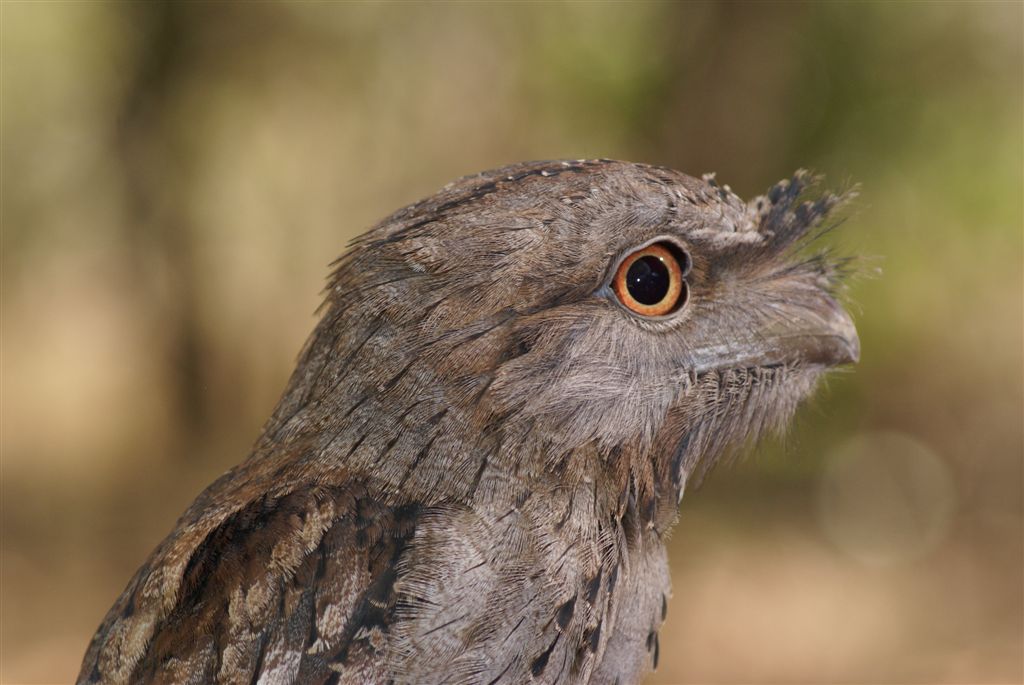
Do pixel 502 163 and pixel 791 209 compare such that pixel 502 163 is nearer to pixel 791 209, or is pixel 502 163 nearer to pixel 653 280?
pixel 791 209

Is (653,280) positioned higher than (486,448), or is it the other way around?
(653,280)

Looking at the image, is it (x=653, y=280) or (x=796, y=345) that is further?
(x=796, y=345)

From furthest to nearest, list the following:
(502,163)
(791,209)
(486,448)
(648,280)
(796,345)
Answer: (502,163)
(791,209)
(796,345)
(648,280)
(486,448)

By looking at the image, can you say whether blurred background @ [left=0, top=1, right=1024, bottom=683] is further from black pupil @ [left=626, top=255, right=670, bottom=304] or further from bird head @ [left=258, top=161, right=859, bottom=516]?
black pupil @ [left=626, top=255, right=670, bottom=304]

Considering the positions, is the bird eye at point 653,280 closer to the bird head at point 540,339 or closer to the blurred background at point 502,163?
the bird head at point 540,339

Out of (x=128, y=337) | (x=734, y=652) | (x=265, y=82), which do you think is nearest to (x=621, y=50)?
(x=265, y=82)

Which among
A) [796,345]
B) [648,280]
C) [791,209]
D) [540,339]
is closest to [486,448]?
[540,339]
